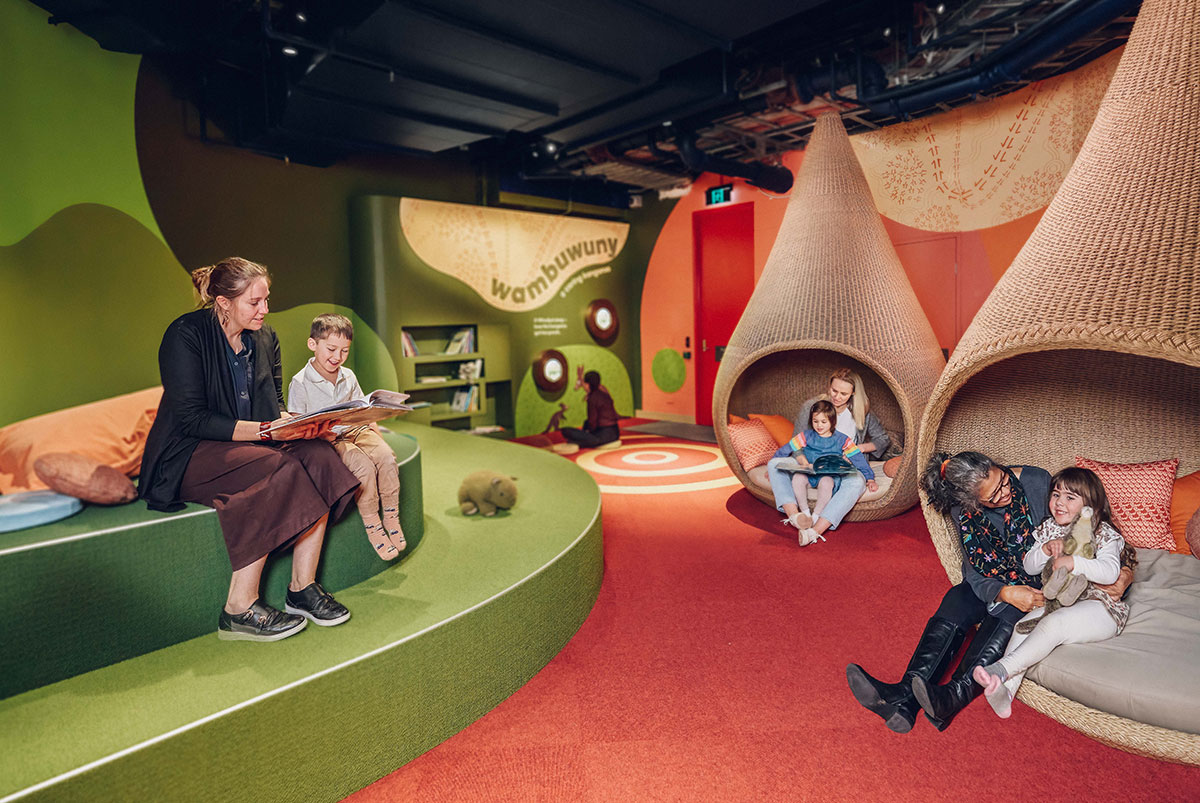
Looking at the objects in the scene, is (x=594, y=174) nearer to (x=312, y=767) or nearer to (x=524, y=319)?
(x=524, y=319)

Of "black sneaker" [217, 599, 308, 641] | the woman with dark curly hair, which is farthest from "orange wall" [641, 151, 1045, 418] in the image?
"black sneaker" [217, 599, 308, 641]

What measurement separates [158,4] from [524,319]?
4026mm

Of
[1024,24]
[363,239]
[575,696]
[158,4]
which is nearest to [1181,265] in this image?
[575,696]

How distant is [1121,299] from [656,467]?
374cm

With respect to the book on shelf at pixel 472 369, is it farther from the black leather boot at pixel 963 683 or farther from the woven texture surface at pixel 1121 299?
the black leather boot at pixel 963 683

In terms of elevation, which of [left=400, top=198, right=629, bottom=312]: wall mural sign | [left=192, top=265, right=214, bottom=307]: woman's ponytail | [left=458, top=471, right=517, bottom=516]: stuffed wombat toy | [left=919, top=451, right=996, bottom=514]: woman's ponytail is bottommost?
[left=458, top=471, right=517, bottom=516]: stuffed wombat toy

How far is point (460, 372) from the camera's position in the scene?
21.4 feet

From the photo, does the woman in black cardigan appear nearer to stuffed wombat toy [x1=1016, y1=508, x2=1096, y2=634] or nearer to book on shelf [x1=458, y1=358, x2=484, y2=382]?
stuffed wombat toy [x1=1016, y1=508, x2=1096, y2=634]

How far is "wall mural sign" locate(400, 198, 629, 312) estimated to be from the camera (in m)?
6.06

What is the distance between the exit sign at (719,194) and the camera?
695 cm

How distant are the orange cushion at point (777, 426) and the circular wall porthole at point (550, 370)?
3.00m

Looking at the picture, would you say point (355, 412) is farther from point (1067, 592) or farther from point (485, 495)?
point (1067, 592)

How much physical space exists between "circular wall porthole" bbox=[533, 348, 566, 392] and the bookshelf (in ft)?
1.24

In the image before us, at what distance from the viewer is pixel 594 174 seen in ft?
23.1
